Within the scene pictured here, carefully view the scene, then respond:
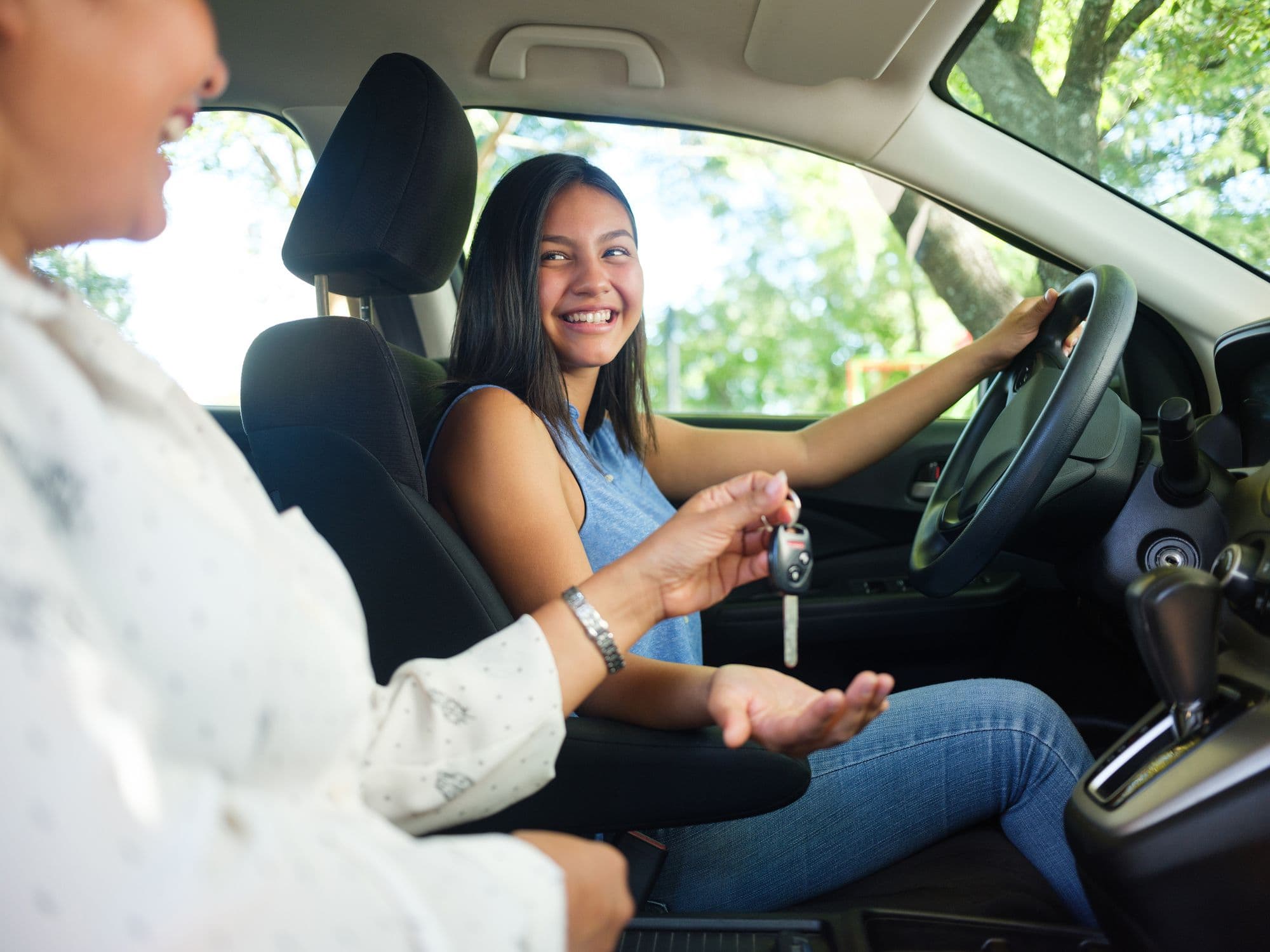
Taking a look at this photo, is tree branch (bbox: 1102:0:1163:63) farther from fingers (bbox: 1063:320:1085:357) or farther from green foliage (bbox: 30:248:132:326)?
green foliage (bbox: 30:248:132:326)

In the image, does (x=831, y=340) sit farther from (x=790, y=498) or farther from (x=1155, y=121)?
(x=790, y=498)

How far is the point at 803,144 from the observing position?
1947mm

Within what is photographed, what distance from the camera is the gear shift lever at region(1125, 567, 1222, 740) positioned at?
3.01ft

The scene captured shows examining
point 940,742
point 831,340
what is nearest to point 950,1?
point 940,742

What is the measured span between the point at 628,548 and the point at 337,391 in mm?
454

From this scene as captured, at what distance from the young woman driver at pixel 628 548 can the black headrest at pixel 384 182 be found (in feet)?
0.57

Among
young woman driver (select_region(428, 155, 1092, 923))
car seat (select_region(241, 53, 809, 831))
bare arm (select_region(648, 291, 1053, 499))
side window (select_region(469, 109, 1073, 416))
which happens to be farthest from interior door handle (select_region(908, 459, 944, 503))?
side window (select_region(469, 109, 1073, 416))

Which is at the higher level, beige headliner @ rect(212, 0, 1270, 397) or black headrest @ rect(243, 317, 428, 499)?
beige headliner @ rect(212, 0, 1270, 397)

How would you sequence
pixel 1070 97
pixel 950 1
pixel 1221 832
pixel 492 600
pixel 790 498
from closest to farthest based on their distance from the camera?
pixel 1221 832 → pixel 790 498 → pixel 492 600 → pixel 950 1 → pixel 1070 97

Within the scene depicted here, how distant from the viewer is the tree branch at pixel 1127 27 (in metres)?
1.75

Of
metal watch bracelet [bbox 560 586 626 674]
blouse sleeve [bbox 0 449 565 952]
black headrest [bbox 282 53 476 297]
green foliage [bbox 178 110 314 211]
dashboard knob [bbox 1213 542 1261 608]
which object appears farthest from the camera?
green foliage [bbox 178 110 314 211]

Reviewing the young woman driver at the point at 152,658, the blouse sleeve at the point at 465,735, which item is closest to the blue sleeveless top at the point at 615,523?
the blouse sleeve at the point at 465,735

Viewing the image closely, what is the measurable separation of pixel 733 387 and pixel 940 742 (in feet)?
23.5

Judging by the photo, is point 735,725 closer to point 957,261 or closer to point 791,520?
point 791,520
